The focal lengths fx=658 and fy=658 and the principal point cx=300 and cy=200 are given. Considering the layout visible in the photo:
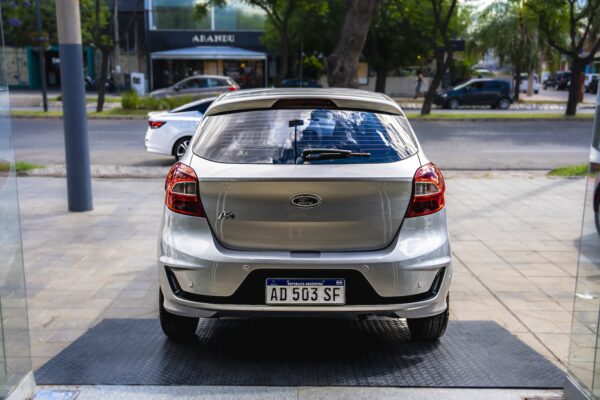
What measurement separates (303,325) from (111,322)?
1409mm

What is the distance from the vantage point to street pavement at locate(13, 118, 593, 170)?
14.1m

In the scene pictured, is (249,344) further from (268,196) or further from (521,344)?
(521,344)

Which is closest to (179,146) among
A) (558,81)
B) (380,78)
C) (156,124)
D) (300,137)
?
(156,124)

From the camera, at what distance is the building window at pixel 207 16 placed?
44.8m

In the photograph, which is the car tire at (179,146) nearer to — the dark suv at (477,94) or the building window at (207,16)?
the dark suv at (477,94)

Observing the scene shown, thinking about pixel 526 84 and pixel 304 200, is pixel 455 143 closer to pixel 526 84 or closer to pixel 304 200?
pixel 304 200

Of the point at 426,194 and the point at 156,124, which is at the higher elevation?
the point at 426,194

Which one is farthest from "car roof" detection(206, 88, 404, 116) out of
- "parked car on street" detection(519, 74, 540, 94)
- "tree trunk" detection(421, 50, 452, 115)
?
"parked car on street" detection(519, 74, 540, 94)

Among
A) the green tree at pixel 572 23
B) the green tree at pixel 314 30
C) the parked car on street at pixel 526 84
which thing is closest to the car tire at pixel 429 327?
the green tree at pixel 572 23

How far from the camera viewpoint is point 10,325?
3.31 meters

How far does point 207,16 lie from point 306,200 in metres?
44.1

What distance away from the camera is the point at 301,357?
4188 mm

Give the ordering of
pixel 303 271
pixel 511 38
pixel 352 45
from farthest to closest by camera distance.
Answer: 1. pixel 511 38
2. pixel 352 45
3. pixel 303 271

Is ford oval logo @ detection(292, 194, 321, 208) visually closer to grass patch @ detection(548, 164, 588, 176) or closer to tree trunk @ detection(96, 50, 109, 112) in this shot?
grass patch @ detection(548, 164, 588, 176)
